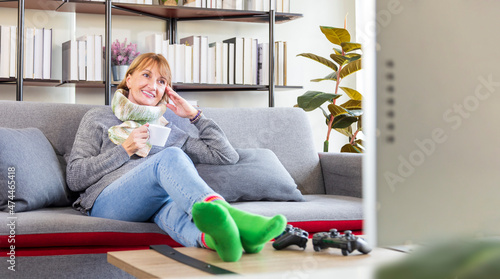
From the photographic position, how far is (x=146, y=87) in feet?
→ 7.61

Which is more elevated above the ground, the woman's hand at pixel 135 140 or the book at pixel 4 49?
the book at pixel 4 49

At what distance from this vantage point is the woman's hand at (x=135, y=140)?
6.84ft

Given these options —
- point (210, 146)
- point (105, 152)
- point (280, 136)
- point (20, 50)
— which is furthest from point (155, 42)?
point (105, 152)

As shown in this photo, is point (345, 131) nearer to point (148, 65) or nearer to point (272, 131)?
point (272, 131)

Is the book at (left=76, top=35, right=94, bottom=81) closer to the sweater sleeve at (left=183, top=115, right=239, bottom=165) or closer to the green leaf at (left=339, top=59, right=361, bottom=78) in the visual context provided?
the sweater sleeve at (left=183, top=115, right=239, bottom=165)

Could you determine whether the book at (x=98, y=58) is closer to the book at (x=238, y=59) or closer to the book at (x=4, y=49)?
the book at (x=4, y=49)

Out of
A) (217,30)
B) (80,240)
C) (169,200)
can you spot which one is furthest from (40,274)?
(217,30)

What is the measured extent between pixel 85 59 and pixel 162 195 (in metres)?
1.72

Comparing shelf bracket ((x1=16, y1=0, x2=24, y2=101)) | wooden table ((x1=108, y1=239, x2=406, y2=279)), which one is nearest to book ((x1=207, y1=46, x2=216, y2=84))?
shelf bracket ((x1=16, y1=0, x2=24, y2=101))

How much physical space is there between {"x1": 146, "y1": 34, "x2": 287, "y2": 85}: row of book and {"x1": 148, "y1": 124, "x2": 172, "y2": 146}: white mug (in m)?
1.41

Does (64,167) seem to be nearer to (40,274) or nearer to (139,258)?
(40,274)

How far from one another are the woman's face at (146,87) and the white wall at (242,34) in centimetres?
133

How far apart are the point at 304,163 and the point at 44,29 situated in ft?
5.78

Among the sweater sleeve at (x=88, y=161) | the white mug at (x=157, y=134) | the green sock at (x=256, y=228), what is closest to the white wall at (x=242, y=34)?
the sweater sleeve at (x=88, y=161)
